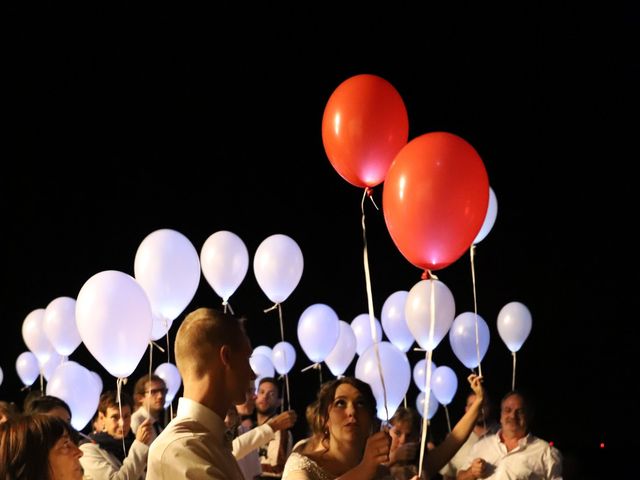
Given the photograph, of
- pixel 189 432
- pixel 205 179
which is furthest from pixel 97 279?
pixel 205 179

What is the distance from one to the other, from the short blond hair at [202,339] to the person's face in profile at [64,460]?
0.67 meters

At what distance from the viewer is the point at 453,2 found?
8.32 m

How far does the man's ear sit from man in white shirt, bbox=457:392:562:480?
2760 mm

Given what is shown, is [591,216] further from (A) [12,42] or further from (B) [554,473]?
(A) [12,42]

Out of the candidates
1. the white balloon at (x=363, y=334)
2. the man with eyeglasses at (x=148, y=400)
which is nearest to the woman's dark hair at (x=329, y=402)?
the man with eyeglasses at (x=148, y=400)

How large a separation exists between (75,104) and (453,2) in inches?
174

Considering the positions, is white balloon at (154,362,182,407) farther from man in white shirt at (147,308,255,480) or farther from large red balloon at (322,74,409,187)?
man in white shirt at (147,308,255,480)

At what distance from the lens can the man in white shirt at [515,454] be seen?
425cm

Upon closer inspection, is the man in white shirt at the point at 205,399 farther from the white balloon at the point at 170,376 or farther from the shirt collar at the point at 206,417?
the white balloon at the point at 170,376

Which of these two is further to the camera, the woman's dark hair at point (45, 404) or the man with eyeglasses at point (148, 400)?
the man with eyeglasses at point (148, 400)

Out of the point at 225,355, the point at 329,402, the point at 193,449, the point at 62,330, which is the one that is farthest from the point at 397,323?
the point at 193,449

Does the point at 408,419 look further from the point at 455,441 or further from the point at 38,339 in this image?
the point at 38,339

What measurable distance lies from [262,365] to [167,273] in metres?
2.95

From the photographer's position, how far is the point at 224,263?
574cm
